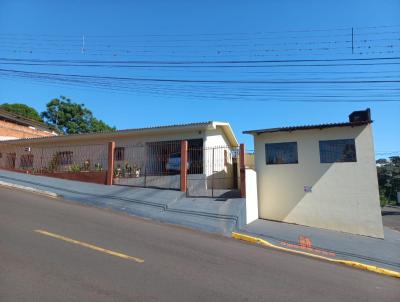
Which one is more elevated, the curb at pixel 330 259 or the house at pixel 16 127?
the house at pixel 16 127

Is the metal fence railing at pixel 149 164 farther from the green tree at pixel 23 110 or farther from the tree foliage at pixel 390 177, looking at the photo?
the tree foliage at pixel 390 177

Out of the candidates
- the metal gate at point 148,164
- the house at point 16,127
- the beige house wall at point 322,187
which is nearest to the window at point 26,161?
the metal gate at point 148,164

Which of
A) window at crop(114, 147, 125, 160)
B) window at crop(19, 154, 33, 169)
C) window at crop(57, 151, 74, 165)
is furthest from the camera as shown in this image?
window at crop(19, 154, 33, 169)

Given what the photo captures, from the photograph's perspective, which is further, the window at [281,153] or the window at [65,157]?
the window at [65,157]

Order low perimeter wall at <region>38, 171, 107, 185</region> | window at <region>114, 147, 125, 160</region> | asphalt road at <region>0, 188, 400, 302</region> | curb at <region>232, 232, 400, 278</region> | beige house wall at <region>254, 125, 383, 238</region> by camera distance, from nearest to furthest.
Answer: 1. asphalt road at <region>0, 188, 400, 302</region>
2. curb at <region>232, 232, 400, 278</region>
3. beige house wall at <region>254, 125, 383, 238</region>
4. low perimeter wall at <region>38, 171, 107, 185</region>
5. window at <region>114, 147, 125, 160</region>

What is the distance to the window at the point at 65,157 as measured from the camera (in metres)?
18.9

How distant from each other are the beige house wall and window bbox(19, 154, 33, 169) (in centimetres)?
1461

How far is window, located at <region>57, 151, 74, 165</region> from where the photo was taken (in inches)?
745

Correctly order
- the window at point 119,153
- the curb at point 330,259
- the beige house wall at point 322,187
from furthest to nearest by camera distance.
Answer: the window at point 119,153 → the beige house wall at point 322,187 → the curb at point 330,259

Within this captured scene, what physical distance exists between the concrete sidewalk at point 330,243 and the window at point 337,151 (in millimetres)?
3156

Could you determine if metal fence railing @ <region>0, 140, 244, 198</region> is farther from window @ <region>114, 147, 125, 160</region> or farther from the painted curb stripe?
the painted curb stripe

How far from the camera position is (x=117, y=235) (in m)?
7.37

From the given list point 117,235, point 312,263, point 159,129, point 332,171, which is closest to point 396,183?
point 332,171

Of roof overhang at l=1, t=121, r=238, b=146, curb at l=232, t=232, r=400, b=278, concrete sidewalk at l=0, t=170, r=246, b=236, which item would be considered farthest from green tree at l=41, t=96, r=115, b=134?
curb at l=232, t=232, r=400, b=278
